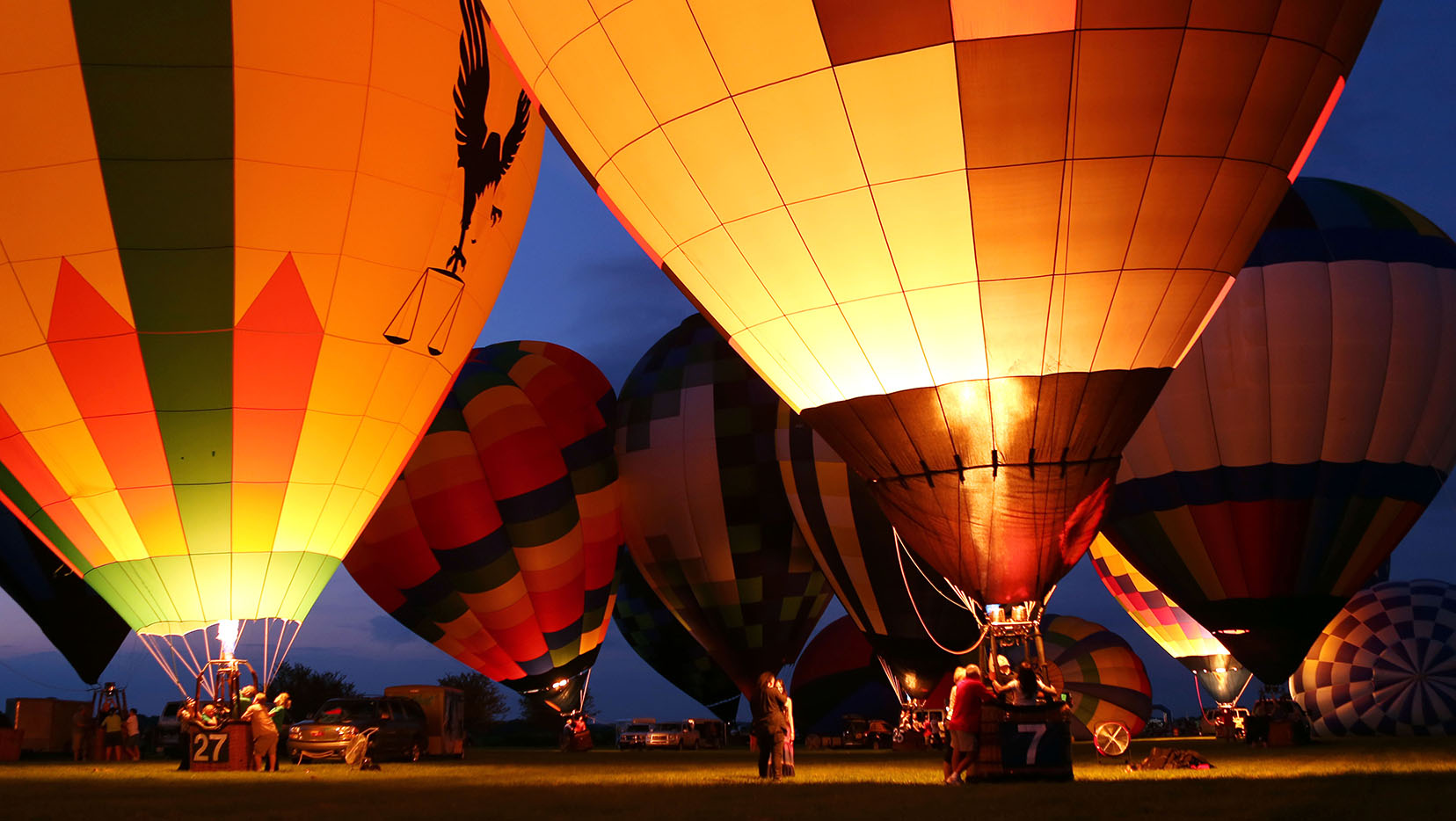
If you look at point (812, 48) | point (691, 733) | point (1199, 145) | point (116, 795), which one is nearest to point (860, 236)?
point (812, 48)

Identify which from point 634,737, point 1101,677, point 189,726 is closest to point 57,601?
point 634,737

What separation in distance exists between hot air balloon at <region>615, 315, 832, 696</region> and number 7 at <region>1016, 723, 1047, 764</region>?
9.13 metres

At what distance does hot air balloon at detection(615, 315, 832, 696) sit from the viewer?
56.4 feet

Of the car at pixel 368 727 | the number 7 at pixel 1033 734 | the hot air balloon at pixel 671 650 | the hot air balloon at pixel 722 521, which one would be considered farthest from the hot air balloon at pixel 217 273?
the hot air balloon at pixel 671 650

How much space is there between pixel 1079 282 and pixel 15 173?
285 inches

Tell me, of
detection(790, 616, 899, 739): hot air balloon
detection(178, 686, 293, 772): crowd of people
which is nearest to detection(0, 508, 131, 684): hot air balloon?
detection(178, 686, 293, 772): crowd of people

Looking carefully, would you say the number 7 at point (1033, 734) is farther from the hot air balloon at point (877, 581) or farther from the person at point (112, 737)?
the person at point (112, 737)

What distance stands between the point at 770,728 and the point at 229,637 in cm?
432

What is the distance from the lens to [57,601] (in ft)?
60.8

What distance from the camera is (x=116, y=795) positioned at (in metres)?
7.69

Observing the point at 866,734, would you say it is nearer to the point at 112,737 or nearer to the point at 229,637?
the point at 112,737

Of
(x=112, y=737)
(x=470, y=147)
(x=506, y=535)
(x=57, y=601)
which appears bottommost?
(x=112, y=737)

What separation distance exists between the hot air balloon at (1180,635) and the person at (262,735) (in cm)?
1244

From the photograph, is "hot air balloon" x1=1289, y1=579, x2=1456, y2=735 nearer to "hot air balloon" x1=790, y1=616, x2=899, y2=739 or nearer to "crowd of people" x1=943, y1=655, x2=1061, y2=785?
"hot air balloon" x1=790, y1=616, x2=899, y2=739
